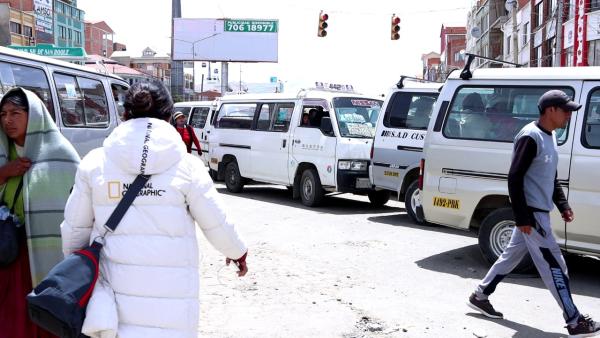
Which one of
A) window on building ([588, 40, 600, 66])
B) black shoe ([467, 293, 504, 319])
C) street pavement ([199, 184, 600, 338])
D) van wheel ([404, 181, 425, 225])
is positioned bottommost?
street pavement ([199, 184, 600, 338])

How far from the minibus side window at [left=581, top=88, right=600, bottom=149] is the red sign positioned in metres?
20.3

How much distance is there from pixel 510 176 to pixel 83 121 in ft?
17.8

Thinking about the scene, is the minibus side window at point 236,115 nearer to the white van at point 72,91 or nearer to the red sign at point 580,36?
the white van at point 72,91

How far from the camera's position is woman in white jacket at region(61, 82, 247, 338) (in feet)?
8.41

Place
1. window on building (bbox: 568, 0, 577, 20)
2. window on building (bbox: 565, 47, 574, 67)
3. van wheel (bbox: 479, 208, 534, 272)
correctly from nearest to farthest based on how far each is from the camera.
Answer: van wheel (bbox: 479, 208, 534, 272), window on building (bbox: 568, 0, 577, 20), window on building (bbox: 565, 47, 574, 67)

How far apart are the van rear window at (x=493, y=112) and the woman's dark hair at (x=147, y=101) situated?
4.76 meters

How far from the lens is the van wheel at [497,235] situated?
666 cm

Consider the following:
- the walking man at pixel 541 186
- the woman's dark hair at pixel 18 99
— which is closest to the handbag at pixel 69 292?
the woman's dark hair at pixel 18 99

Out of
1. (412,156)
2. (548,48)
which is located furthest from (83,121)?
(548,48)

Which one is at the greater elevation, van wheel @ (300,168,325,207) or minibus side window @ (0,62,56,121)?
minibus side window @ (0,62,56,121)

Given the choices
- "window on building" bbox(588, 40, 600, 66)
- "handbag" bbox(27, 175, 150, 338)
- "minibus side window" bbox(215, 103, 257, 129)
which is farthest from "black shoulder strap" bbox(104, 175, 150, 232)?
"window on building" bbox(588, 40, 600, 66)

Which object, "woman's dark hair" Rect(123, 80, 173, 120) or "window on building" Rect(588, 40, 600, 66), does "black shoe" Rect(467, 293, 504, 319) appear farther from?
"window on building" Rect(588, 40, 600, 66)

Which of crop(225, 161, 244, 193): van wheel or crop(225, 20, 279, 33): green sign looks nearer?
crop(225, 161, 244, 193): van wheel

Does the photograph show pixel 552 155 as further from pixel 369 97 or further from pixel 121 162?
pixel 369 97
